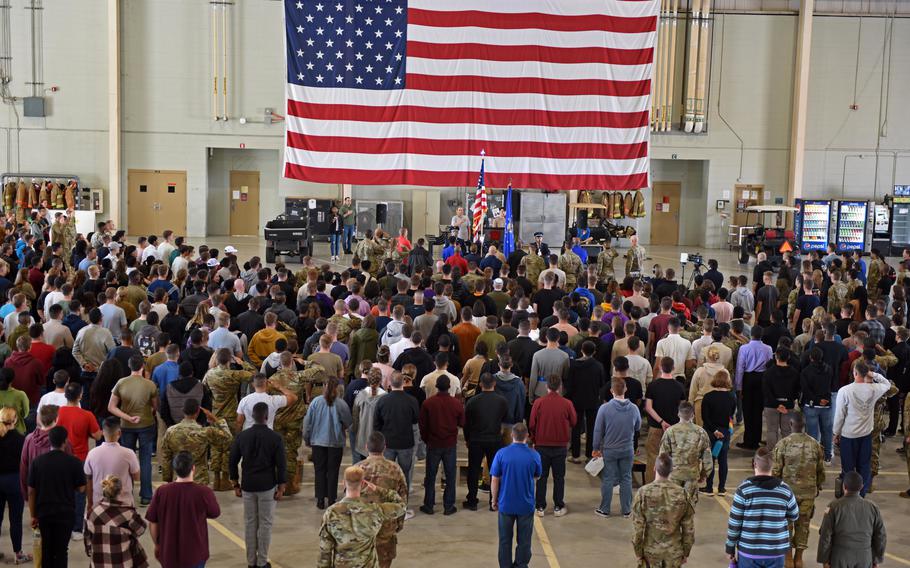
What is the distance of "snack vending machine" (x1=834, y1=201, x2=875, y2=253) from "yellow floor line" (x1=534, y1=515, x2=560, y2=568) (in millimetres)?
25109

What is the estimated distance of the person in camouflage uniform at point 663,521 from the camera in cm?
702

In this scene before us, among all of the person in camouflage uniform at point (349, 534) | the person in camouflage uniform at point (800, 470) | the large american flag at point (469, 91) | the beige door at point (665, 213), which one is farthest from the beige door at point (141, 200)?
the person in camouflage uniform at point (349, 534)

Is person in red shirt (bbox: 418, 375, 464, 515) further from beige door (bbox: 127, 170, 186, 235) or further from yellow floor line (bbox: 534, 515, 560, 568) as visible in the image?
beige door (bbox: 127, 170, 186, 235)

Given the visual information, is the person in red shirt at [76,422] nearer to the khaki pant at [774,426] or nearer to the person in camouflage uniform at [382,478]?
the person in camouflage uniform at [382,478]

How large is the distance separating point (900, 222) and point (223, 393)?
90.5 ft

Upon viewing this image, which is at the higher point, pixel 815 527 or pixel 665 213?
pixel 665 213

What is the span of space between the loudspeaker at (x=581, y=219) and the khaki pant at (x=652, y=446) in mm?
18913

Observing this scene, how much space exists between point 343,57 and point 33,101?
1337 centimetres

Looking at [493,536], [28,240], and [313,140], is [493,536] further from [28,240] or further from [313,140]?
[313,140]

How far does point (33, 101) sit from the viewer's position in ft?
97.3

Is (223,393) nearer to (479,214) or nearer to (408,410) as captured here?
(408,410)

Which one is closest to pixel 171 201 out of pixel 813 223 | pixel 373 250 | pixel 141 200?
pixel 141 200

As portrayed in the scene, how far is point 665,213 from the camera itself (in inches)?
1359

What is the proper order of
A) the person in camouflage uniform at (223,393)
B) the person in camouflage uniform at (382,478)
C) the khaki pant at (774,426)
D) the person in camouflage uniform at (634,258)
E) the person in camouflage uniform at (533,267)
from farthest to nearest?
the person in camouflage uniform at (634,258) → the person in camouflage uniform at (533,267) → the khaki pant at (774,426) → the person in camouflage uniform at (223,393) → the person in camouflage uniform at (382,478)
